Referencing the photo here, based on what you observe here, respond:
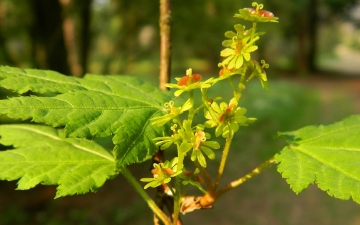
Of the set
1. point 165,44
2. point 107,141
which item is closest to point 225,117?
point 165,44

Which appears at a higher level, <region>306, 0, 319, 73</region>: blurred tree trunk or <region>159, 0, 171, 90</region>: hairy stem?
<region>159, 0, 171, 90</region>: hairy stem

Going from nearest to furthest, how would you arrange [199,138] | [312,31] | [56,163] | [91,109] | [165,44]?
[199,138] → [91,109] → [56,163] → [165,44] → [312,31]

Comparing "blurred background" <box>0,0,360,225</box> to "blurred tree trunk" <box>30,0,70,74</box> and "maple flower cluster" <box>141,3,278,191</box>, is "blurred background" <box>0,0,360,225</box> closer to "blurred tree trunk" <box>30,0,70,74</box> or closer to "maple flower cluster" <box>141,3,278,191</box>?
"blurred tree trunk" <box>30,0,70,74</box>

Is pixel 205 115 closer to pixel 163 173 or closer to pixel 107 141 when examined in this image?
pixel 163 173

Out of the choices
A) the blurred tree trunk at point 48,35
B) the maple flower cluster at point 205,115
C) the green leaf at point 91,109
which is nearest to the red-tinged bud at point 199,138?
the maple flower cluster at point 205,115

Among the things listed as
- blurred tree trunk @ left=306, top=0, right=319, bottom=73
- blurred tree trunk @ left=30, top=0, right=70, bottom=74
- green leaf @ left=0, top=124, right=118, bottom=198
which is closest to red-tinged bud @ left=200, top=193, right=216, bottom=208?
green leaf @ left=0, top=124, right=118, bottom=198

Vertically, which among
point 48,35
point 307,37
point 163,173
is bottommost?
point 307,37
